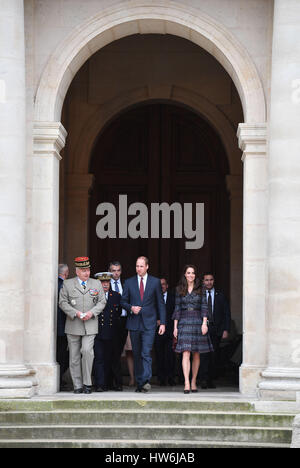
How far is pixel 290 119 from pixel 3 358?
4434 millimetres

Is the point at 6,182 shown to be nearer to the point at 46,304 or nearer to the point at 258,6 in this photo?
the point at 46,304

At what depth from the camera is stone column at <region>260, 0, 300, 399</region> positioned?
11.4 metres

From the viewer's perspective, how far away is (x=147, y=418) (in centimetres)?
1045

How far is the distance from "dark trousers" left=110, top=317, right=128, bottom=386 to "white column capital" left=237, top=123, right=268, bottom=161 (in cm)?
279

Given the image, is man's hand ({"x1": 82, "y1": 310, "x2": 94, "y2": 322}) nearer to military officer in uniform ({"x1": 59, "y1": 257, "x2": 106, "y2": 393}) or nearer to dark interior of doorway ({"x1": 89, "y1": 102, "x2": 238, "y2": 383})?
military officer in uniform ({"x1": 59, "y1": 257, "x2": 106, "y2": 393})

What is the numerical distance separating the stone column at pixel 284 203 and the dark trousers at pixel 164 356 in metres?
2.20

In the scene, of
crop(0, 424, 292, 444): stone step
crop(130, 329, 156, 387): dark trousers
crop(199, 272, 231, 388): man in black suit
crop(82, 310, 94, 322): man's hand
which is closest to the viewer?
crop(0, 424, 292, 444): stone step

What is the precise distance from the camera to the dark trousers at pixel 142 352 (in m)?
12.0

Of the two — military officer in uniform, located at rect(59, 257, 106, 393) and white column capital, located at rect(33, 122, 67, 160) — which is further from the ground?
white column capital, located at rect(33, 122, 67, 160)

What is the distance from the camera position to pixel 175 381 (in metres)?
13.7

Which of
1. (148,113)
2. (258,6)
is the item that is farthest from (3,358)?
(148,113)

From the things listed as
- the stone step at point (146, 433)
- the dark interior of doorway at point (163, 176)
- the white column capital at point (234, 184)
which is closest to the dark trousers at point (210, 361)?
the stone step at point (146, 433)

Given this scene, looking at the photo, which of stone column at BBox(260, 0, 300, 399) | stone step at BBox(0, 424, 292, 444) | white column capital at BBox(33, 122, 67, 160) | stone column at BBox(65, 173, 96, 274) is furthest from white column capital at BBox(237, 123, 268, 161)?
stone column at BBox(65, 173, 96, 274)

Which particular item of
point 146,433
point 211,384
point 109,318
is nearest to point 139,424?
point 146,433
